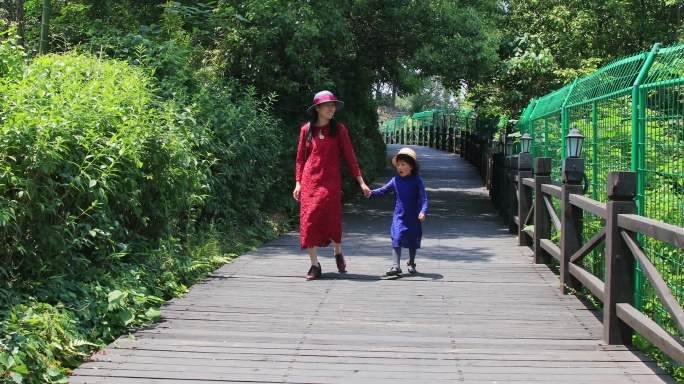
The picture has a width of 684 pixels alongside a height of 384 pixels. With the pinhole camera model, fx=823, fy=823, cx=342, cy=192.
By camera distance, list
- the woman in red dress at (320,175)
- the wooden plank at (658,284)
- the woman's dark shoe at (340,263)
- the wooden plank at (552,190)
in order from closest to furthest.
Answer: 1. the wooden plank at (658,284)
2. the wooden plank at (552,190)
3. the woman in red dress at (320,175)
4. the woman's dark shoe at (340,263)

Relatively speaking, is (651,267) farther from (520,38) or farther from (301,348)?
(520,38)

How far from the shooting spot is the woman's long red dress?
7.32 m

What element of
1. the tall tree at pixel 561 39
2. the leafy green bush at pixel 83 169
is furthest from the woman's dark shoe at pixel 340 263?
the tall tree at pixel 561 39

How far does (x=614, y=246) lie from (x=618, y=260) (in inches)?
3.4

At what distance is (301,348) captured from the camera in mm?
4891

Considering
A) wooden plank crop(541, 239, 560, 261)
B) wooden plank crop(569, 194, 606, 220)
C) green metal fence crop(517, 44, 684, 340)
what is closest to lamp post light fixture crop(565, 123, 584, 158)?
green metal fence crop(517, 44, 684, 340)

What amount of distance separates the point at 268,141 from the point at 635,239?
7.45 m

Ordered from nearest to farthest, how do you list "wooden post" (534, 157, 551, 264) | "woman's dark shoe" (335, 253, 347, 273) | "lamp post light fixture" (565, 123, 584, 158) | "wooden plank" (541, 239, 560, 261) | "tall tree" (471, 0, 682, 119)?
"lamp post light fixture" (565, 123, 584, 158)
"wooden plank" (541, 239, 560, 261)
"woman's dark shoe" (335, 253, 347, 273)
"wooden post" (534, 157, 551, 264)
"tall tree" (471, 0, 682, 119)

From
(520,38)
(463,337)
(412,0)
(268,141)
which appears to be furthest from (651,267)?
(520,38)

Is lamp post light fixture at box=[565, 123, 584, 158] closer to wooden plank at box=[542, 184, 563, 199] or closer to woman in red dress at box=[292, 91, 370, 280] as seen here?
wooden plank at box=[542, 184, 563, 199]

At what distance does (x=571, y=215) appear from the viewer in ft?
21.4

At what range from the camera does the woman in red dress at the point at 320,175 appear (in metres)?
7.31

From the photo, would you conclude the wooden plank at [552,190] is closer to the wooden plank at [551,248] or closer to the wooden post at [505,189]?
the wooden plank at [551,248]

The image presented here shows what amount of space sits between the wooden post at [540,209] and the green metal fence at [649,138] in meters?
→ 0.98
